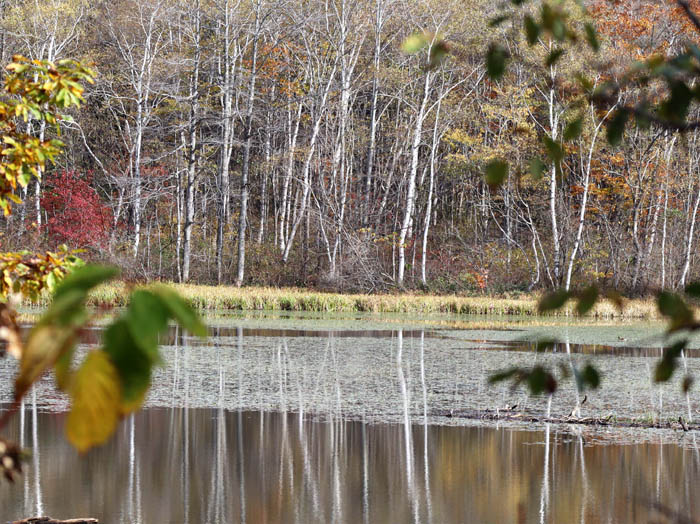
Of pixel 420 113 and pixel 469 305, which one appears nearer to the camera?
pixel 469 305

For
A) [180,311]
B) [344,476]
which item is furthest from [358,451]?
[180,311]

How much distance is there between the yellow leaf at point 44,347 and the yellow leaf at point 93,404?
42mm

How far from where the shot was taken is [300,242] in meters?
32.4

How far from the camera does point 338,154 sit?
27922 millimetres

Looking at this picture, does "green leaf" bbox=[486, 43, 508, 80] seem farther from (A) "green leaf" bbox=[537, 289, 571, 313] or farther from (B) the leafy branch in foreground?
(B) the leafy branch in foreground

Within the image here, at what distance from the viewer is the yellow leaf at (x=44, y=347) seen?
805 millimetres

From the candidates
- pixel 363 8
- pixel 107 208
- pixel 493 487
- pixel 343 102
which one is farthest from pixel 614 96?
pixel 107 208

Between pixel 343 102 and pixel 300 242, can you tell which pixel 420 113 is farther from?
pixel 300 242

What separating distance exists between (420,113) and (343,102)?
7.50ft

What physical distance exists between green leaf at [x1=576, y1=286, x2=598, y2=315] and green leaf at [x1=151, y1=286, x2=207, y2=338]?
0.73 m

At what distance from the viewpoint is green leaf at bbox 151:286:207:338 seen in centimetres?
83

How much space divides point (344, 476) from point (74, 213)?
79.3 feet

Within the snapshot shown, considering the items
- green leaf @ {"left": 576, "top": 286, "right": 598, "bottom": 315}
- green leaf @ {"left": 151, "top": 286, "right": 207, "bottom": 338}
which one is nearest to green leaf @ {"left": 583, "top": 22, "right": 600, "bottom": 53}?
green leaf @ {"left": 576, "top": 286, "right": 598, "bottom": 315}

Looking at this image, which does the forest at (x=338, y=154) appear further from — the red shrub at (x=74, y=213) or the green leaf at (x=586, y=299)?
the green leaf at (x=586, y=299)
